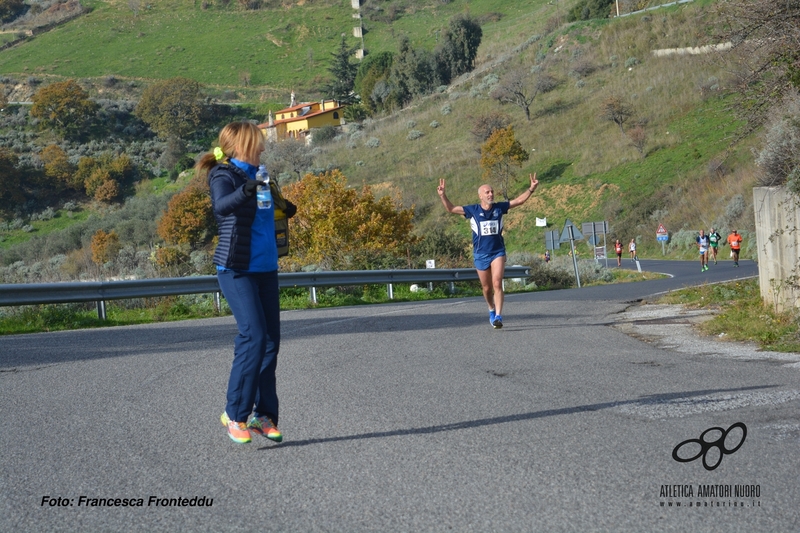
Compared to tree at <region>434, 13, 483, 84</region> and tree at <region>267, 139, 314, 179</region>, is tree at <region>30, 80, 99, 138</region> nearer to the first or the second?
tree at <region>267, 139, 314, 179</region>

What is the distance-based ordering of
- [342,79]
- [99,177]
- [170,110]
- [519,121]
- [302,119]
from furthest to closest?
1. [342,79]
2. [302,119]
3. [170,110]
4. [519,121]
5. [99,177]

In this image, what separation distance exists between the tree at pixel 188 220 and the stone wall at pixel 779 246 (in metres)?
50.3

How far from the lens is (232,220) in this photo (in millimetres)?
5391

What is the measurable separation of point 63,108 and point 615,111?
56.8m

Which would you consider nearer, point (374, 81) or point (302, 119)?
point (302, 119)

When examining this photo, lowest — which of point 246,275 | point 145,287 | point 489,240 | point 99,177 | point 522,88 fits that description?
point 145,287

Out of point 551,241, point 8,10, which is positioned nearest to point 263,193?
point 551,241

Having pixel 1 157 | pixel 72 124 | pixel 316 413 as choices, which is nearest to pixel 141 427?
pixel 316 413

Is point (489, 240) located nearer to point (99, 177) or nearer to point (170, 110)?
point (99, 177)

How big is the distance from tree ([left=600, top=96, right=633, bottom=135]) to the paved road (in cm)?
6345

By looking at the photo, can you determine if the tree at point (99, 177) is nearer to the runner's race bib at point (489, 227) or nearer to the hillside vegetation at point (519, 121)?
the hillside vegetation at point (519, 121)

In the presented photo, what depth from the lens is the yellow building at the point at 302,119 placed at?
337ft

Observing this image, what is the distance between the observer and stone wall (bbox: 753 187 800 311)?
10.4 meters

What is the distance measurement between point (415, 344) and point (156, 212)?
60.2 meters
